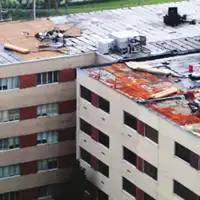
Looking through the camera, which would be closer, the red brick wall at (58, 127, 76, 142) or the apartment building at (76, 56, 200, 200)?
the apartment building at (76, 56, 200, 200)

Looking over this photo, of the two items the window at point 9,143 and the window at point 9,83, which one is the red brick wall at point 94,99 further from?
the window at point 9,143

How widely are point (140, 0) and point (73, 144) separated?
80.8m

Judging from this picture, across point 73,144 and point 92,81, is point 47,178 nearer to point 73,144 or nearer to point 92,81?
point 73,144

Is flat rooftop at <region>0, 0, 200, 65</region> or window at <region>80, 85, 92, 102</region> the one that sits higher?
flat rooftop at <region>0, 0, 200, 65</region>

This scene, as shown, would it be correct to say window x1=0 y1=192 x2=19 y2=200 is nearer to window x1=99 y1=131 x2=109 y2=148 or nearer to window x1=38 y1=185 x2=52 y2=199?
window x1=38 y1=185 x2=52 y2=199

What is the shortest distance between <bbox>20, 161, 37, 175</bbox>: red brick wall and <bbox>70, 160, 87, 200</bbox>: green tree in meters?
4.55

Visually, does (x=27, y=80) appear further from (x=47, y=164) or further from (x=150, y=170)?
(x=150, y=170)

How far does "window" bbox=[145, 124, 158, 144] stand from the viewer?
6047cm

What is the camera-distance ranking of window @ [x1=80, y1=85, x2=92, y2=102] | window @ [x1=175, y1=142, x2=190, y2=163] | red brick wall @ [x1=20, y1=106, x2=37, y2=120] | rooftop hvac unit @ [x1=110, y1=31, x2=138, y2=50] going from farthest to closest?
1. rooftop hvac unit @ [x1=110, y1=31, x2=138, y2=50]
2. red brick wall @ [x1=20, y1=106, x2=37, y2=120]
3. window @ [x1=80, y1=85, x2=92, y2=102]
4. window @ [x1=175, y1=142, x2=190, y2=163]

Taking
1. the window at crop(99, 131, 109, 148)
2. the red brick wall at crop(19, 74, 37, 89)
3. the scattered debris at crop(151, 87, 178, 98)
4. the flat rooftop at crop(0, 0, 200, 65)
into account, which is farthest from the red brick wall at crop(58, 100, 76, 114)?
the scattered debris at crop(151, 87, 178, 98)

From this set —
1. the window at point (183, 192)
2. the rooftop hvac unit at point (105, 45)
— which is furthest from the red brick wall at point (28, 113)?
the window at point (183, 192)

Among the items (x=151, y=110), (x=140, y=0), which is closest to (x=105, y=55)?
(x=151, y=110)

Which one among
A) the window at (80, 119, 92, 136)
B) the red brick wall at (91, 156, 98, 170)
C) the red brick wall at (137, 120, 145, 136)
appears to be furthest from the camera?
the window at (80, 119, 92, 136)

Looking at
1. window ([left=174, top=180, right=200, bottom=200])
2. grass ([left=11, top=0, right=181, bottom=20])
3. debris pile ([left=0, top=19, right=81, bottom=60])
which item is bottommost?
grass ([left=11, top=0, right=181, bottom=20])
